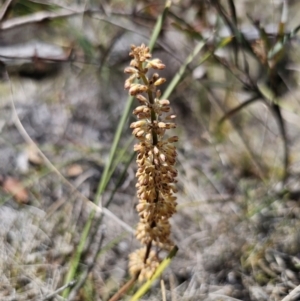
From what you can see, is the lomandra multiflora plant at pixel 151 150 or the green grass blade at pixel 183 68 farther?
the green grass blade at pixel 183 68

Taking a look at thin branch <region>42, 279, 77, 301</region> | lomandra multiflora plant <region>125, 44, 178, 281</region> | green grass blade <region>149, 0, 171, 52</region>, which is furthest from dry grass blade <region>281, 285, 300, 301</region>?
green grass blade <region>149, 0, 171, 52</region>

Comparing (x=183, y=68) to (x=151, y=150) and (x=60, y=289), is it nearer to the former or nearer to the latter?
(x=151, y=150)

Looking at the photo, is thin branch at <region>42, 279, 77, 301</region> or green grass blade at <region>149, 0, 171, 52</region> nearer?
thin branch at <region>42, 279, 77, 301</region>

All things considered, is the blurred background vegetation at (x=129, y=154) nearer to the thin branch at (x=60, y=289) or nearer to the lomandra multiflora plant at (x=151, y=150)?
the thin branch at (x=60, y=289)

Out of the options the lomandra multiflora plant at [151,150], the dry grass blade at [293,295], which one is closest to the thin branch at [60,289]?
the lomandra multiflora plant at [151,150]

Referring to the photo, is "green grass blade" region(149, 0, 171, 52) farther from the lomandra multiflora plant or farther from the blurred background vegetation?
the lomandra multiflora plant

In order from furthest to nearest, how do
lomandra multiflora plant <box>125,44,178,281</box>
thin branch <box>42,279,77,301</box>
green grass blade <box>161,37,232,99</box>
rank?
green grass blade <box>161,37,232,99</box>, thin branch <box>42,279,77,301</box>, lomandra multiflora plant <box>125,44,178,281</box>

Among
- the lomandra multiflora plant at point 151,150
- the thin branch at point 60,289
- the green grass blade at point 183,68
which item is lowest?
the thin branch at point 60,289
